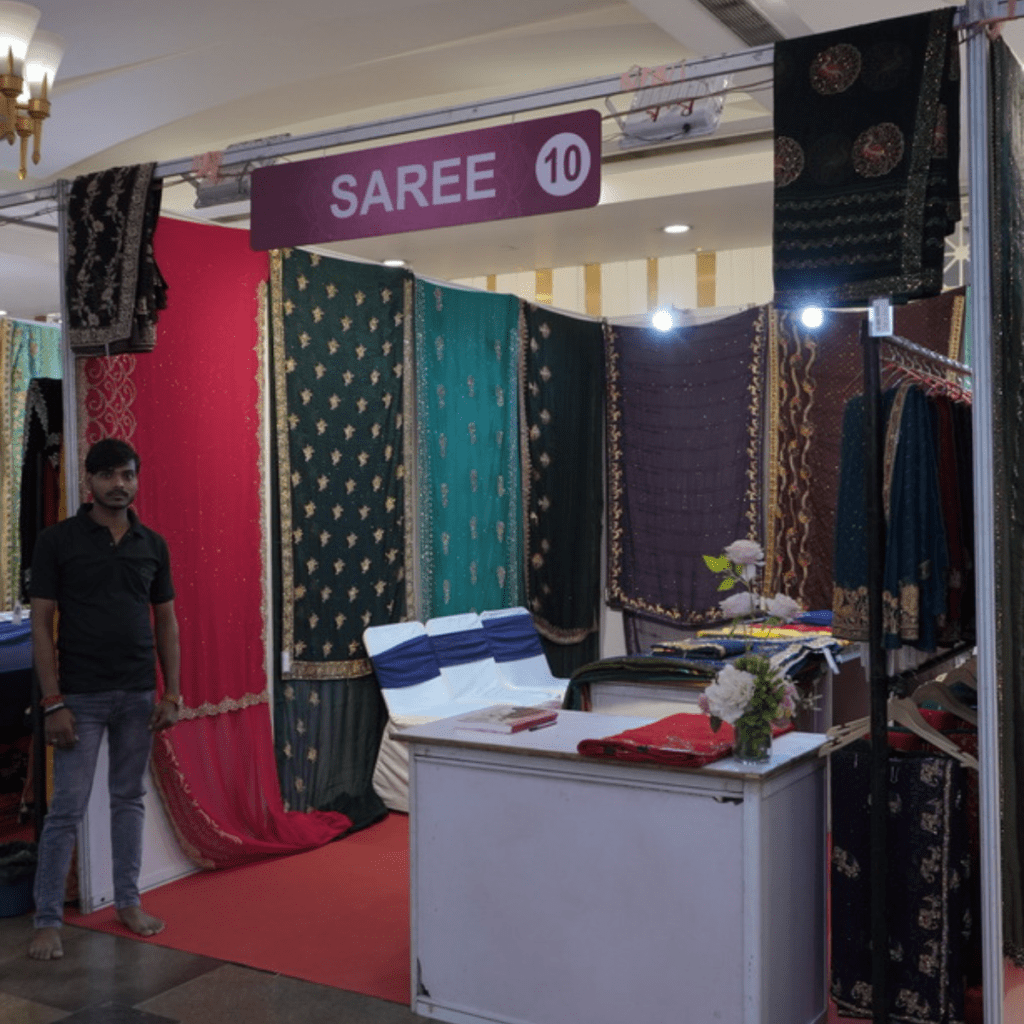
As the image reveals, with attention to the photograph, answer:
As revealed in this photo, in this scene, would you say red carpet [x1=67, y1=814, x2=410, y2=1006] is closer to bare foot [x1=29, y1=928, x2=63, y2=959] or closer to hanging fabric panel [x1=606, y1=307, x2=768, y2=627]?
bare foot [x1=29, y1=928, x2=63, y2=959]

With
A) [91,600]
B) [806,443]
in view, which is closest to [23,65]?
[91,600]

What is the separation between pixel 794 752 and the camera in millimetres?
3145

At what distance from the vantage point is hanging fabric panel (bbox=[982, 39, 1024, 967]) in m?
2.92

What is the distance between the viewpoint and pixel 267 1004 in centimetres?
350

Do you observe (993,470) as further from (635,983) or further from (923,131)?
(635,983)

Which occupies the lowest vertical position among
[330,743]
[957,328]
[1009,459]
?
[330,743]

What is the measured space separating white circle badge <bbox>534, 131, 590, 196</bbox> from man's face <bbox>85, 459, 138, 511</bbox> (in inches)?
62.0

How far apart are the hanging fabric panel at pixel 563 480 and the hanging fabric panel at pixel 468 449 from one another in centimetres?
13

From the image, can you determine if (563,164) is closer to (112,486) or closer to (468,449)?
(112,486)

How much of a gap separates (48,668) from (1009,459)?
9.04 ft

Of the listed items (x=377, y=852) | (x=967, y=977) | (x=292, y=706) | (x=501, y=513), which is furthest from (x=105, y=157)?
(x=967, y=977)

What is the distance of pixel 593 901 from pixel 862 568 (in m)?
1.07

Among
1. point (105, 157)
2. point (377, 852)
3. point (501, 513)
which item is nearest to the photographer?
point (377, 852)

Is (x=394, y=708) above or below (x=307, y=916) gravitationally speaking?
above
